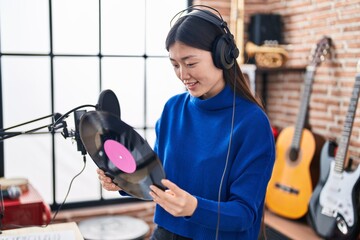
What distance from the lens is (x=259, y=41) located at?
9.73 ft

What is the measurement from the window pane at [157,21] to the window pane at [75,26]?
372 mm

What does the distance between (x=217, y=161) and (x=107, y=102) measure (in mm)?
342

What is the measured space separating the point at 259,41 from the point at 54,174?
1668mm

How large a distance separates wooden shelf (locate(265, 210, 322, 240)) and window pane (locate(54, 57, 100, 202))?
120 cm

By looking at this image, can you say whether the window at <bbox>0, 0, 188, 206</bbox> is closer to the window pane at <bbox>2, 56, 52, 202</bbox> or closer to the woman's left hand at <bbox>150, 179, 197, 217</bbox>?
the window pane at <bbox>2, 56, 52, 202</bbox>

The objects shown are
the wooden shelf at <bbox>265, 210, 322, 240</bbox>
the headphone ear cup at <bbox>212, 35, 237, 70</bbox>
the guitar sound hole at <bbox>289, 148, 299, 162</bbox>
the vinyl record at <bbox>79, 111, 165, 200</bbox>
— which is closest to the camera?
the vinyl record at <bbox>79, 111, 165, 200</bbox>

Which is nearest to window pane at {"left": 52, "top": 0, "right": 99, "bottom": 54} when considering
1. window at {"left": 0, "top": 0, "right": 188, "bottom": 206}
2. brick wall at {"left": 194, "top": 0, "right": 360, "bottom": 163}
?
window at {"left": 0, "top": 0, "right": 188, "bottom": 206}

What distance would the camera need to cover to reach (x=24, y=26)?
2.59m

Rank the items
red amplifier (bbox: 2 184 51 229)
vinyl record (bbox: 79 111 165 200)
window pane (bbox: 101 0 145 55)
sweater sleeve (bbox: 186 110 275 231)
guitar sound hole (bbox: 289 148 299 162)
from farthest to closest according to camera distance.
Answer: window pane (bbox: 101 0 145 55)
guitar sound hole (bbox: 289 148 299 162)
red amplifier (bbox: 2 184 51 229)
sweater sleeve (bbox: 186 110 275 231)
vinyl record (bbox: 79 111 165 200)

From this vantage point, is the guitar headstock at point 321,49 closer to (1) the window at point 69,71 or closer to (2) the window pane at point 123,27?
(1) the window at point 69,71

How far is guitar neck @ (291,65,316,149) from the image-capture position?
265 cm

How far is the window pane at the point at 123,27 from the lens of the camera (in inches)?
110

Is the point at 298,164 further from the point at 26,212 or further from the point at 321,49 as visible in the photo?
the point at 26,212

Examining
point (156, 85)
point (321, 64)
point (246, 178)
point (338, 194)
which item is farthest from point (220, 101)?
point (156, 85)
